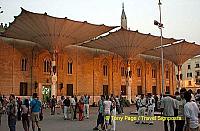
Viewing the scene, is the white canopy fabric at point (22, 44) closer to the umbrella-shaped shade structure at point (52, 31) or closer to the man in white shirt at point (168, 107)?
the umbrella-shaped shade structure at point (52, 31)

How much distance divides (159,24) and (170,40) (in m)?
13.6

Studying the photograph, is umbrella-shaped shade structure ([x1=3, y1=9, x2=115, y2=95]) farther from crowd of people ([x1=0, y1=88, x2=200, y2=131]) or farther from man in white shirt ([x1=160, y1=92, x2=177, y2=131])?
man in white shirt ([x1=160, y1=92, x2=177, y2=131])

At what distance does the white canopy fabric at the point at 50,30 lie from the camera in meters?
30.5

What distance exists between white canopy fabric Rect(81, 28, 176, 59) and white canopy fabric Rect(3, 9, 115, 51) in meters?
3.64

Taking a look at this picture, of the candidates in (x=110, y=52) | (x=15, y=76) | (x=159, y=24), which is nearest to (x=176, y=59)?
(x=110, y=52)

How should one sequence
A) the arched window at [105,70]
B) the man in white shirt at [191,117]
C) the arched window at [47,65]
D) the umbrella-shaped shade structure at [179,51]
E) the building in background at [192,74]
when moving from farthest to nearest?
the building in background at [192,74]
the umbrella-shaped shade structure at [179,51]
the arched window at [105,70]
the arched window at [47,65]
the man in white shirt at [191,117]

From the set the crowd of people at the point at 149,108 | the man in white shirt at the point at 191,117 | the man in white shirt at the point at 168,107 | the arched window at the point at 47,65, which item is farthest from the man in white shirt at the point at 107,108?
the arched window at the point at 47,65

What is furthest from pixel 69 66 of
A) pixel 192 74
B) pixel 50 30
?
pixel 192 74

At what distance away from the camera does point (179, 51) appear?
1860 inches

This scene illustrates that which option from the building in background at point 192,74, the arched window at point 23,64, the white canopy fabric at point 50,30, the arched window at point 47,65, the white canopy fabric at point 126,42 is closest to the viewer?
the white canopy fabric at point 50,30

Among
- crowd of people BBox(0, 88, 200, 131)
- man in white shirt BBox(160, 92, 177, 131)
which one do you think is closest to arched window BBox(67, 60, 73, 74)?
crowd of people BBox(0, 88, 200, 131)

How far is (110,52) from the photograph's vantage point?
45281mm

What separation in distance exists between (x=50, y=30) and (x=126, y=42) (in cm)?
1149

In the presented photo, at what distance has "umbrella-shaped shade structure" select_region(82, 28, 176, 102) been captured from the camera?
38.3 metres
